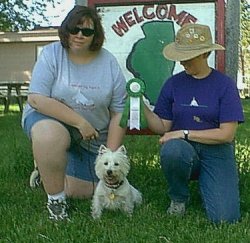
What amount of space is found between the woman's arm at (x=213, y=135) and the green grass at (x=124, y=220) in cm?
48

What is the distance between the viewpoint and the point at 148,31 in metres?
4.70

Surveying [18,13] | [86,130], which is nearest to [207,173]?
[86,130]

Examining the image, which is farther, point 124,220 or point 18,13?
point 18,13

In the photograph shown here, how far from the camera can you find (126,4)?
4746 millimetres

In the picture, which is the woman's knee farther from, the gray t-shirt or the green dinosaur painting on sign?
the green dinosaur painting on sign

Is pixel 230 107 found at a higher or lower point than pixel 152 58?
lower

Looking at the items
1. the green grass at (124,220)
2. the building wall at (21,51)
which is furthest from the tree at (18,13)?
the green grass at (124,220)

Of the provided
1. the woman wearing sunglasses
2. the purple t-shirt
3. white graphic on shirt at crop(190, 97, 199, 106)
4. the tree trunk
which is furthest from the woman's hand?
the tree trunk

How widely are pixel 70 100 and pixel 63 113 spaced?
0.20 meters

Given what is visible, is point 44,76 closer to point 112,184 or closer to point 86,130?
point 86,130

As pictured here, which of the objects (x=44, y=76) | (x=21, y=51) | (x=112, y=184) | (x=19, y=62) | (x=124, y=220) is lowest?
(x=19, y=62)

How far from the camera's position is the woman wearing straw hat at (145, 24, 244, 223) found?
3846 millimetres

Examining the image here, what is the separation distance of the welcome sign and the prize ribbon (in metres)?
0.73

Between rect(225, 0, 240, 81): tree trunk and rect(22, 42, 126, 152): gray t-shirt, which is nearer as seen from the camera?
rect(22, 42, 126, 152): gray t-shirt
